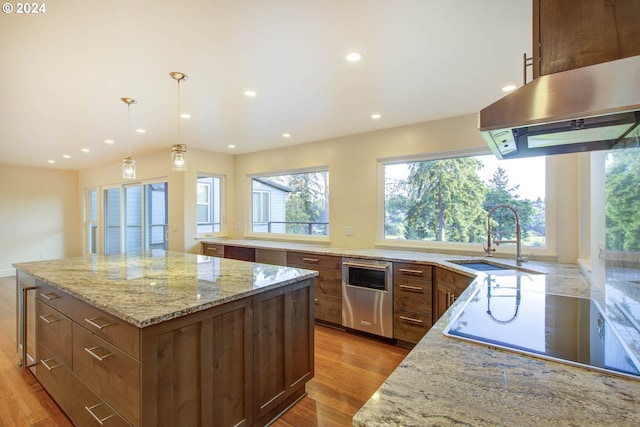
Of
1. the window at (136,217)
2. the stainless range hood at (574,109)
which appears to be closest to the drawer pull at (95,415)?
the stainless range hood at (574,109)

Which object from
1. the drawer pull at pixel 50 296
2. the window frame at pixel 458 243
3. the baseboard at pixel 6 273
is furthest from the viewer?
the baseboard at pixel 6 273

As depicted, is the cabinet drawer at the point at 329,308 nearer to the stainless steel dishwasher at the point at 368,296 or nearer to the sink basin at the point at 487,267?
the stainless steel dishwasher at the point at 368,296

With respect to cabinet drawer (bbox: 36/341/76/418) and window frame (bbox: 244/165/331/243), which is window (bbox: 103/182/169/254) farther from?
cabinet drawer (bbox: 36/341/76/418)

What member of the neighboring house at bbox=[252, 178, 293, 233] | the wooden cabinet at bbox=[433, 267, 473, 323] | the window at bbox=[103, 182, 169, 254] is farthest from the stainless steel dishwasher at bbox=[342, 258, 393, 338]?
the window at bbox=[103, 182, 169, 254]

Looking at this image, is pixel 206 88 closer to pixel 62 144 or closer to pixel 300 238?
pixel 300 238

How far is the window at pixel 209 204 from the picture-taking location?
5.15 meters

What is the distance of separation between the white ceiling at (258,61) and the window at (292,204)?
3.88 feet

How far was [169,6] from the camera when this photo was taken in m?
1.59

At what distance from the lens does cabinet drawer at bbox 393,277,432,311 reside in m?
2.97

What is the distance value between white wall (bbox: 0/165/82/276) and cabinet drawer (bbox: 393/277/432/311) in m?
8.22

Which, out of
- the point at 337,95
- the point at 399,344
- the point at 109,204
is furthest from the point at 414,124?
the point at 109,204

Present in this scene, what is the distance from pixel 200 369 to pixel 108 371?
464 millimetres

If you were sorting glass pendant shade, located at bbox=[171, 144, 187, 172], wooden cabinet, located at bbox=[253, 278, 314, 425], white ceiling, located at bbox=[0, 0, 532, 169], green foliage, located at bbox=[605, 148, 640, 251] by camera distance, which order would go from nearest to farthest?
1. green foliage, located at bbox=[605, 148, 640, 251]
2. white ceiling, located at bbox=[0, 0, 532, 169]
3. wooden cabinet, located at bbox=[253, 278, 314, 425]
4. glass pendant shade, located at bbox=[171, 144, 187, 172]

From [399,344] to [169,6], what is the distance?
335 cm
